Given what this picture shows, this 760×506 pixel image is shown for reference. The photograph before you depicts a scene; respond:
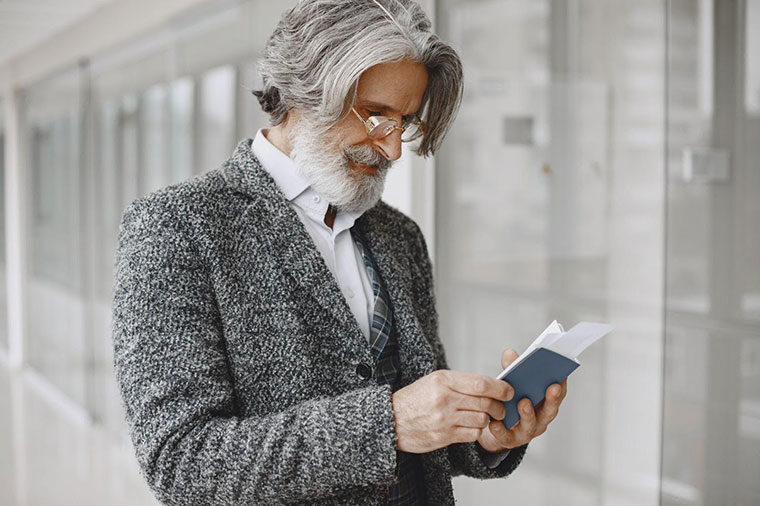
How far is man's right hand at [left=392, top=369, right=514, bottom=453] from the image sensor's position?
1.24 m

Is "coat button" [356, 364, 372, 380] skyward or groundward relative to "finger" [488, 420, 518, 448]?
skyward

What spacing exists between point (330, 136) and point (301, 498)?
2.09ft

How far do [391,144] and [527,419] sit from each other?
546 millimetres

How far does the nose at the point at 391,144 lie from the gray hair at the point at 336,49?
88 millimetres

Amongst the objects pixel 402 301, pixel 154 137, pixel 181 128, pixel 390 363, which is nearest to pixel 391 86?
pixel 402 301

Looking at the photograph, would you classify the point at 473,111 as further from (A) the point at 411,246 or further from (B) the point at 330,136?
(B) the point at 330,136

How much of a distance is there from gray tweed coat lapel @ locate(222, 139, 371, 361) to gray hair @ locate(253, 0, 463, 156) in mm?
174

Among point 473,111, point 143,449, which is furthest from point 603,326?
point 473,111

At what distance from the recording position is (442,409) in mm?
1237

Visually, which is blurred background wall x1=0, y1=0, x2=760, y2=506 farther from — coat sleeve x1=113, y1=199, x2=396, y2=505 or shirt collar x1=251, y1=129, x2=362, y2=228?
coat sleeve x1=113, y1=199, x2=396, y2=505

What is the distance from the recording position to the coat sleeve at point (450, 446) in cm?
162
